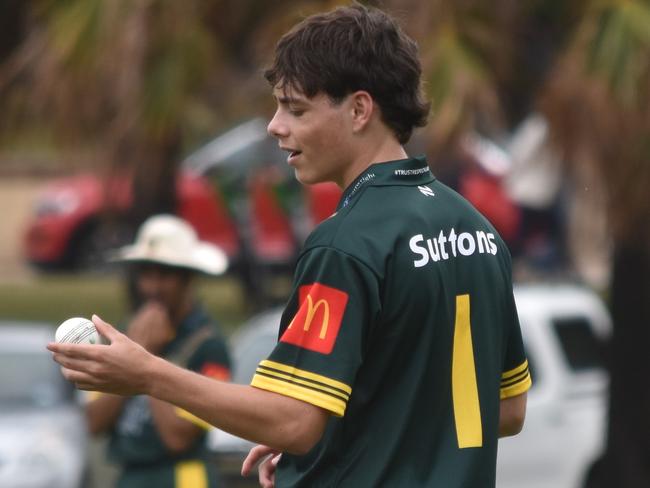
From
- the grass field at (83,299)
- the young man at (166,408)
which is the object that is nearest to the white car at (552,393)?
the young man at (166,408)

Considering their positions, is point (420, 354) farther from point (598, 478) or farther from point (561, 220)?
point (561, 220)

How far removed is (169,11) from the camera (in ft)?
28.4


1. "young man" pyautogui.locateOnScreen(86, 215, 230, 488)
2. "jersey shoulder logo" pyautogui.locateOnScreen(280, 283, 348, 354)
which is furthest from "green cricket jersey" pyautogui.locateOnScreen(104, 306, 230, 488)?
"jersey shoulder logo" pyautogui.locateOnScreen(280, 283, 348, 354)

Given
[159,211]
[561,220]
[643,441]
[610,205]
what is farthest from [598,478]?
[561,220]

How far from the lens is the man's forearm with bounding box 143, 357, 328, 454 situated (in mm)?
2914

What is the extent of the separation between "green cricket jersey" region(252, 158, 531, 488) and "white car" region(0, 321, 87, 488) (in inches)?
264

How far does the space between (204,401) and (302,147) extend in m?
0.54

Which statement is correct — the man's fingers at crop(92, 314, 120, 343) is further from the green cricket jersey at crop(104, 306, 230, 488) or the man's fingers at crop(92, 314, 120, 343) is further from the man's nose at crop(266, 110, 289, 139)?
the green cricket jersey at crop(104, 306, 230, 488)

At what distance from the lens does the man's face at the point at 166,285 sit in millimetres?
6043

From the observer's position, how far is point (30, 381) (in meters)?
10.4

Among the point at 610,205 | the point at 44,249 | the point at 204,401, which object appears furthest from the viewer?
the point at 44,249

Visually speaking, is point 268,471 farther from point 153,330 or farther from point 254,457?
point 153,330

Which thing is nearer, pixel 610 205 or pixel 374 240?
pixel 374 240

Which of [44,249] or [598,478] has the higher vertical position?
[44,249]
